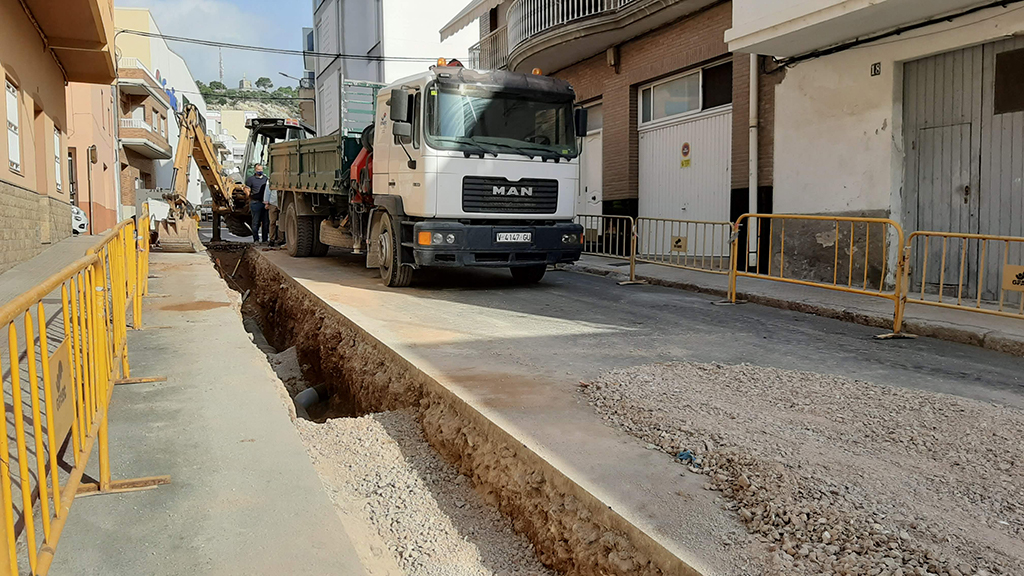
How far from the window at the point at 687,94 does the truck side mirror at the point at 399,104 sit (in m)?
6.46

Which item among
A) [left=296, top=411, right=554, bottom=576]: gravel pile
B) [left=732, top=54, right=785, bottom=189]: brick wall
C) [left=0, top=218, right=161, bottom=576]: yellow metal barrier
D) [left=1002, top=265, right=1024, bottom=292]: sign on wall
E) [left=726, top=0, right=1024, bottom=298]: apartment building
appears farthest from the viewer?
[left=732, top=54, right=785, bottom=189]: brick wall

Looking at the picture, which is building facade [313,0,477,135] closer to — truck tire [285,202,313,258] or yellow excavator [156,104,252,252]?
yellow excavator [156,104,252,252]

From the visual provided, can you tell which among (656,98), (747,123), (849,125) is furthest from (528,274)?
(656,98)

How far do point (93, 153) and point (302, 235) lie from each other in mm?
13476

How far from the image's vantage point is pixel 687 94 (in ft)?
46.4

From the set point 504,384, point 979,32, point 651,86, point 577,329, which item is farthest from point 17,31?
point 979,32

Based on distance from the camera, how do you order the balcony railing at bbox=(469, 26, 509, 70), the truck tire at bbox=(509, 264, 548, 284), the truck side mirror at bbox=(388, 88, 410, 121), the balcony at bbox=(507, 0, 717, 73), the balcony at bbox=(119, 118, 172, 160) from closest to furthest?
the truck side mirror at bbox=(388, 88, 410, 121) → the truck tire at bbox=(509, 264, 548, 284) → the balcony at bbox=(507, 0, 717, 73) → the balcony railing at bbox=(469, 26, 509, 70) → the balcony at bbox=(119, 118, 172, 160)

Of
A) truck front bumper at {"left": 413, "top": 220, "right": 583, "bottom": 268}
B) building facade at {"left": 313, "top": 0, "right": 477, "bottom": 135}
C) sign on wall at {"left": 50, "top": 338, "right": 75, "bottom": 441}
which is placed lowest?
sign on wall at {"left": 50, "top": 338, "right": 75, "bottom": 441}

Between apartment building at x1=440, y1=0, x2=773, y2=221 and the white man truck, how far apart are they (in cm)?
383

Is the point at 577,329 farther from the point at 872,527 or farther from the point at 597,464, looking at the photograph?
the point at 872,527

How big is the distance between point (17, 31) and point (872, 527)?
12.1 meters

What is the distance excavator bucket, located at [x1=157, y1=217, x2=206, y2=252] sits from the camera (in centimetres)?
1553

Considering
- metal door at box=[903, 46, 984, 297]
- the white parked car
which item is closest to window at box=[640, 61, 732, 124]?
metal door at box=[903, 46, 984, 297]

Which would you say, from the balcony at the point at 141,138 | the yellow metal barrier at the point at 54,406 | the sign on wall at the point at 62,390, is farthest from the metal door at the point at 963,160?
the balcony at the point at 141,138
